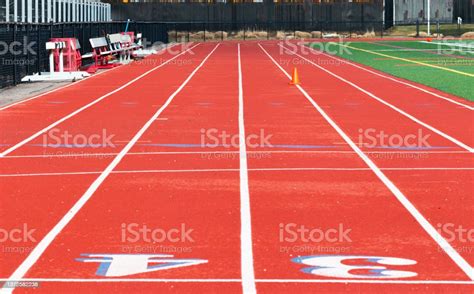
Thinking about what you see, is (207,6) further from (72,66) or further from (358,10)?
(72,66)

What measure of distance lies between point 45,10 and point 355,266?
39.5 m

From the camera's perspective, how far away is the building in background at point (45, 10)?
38625 mm

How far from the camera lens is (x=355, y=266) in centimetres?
813

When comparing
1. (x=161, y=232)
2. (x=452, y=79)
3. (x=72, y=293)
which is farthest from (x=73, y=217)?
(x=452, y=79)

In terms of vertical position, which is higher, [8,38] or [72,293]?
[8,38]

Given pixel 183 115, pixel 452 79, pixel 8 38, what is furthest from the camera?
pixel 452 79

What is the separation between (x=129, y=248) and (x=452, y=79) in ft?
82.6

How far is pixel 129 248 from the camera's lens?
28.7 feet

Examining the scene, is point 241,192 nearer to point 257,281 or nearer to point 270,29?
point 257,281

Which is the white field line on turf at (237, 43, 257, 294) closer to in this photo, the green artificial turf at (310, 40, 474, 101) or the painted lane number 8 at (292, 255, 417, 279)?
the painted lane number 8 at (292, 255, 417, 279)

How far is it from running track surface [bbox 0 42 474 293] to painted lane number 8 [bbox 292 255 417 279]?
0.03 meters

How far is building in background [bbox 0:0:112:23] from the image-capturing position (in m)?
38.6

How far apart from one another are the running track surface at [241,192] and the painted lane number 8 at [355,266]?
31mm

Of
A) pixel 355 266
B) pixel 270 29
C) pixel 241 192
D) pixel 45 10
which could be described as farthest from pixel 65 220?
pixel 270 29
